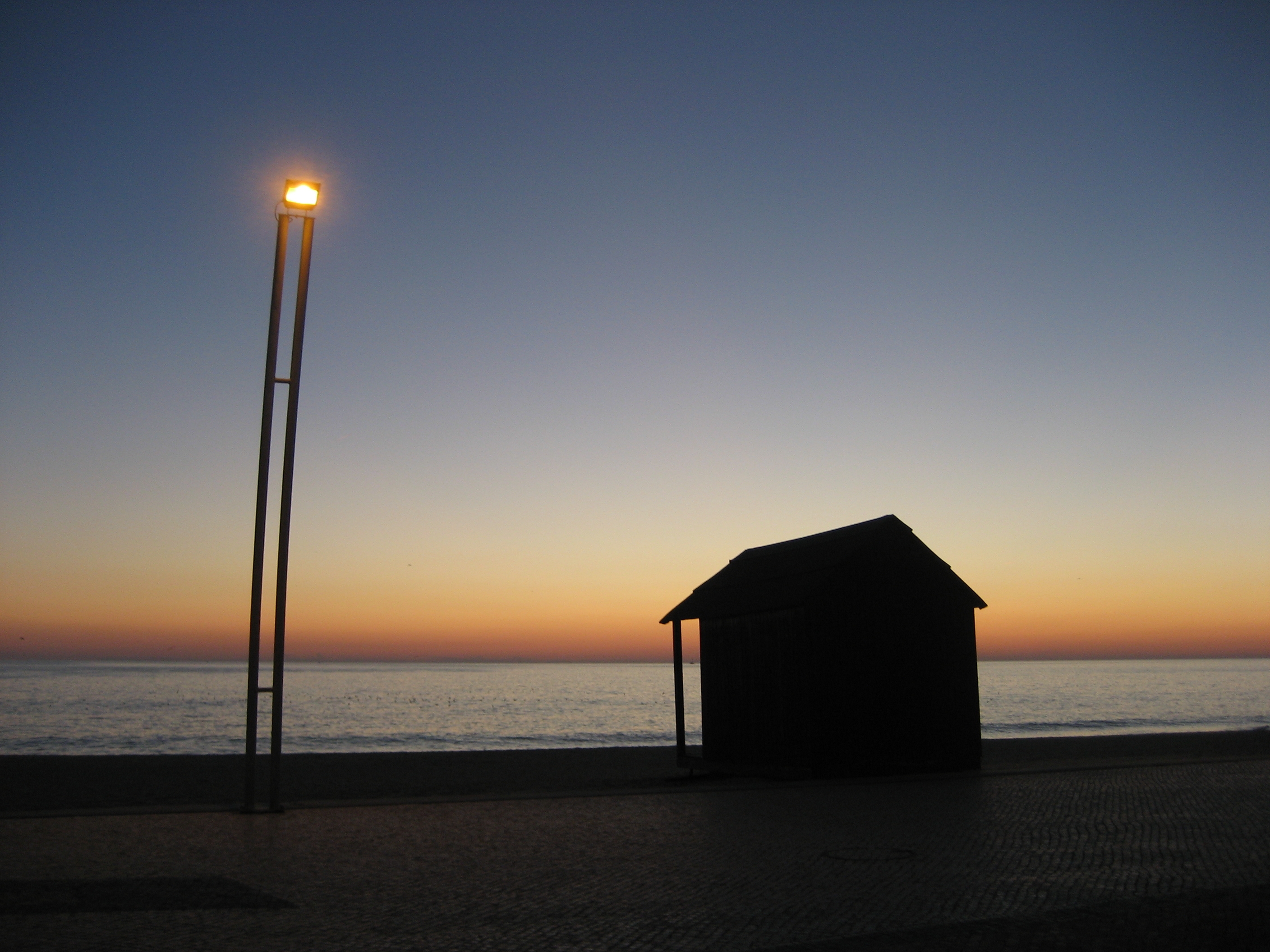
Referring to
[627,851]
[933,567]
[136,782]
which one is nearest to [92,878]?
[627,851]

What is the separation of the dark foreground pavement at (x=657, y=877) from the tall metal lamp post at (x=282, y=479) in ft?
3.29

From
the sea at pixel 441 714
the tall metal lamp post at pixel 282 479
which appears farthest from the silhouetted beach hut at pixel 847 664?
the sea at pixel 441 714

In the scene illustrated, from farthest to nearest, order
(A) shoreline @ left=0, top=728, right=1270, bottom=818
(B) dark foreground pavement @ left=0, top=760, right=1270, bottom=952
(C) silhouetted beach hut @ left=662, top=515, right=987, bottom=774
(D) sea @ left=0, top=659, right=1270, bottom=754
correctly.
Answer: (D) sea @ left=0, top=659, right=1270, bottom=754, (C) silhouetted beach hut @ left=662, top=515, right=987, bottom=774, (A) shoreline @ left=0, top=728, right=1270, bottom=818, (B) dark foreground pavement @ left=0, top=760, right=1270, bottom=952

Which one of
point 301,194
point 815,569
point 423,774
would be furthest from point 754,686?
point 301,194

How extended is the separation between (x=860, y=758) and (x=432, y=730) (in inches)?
1327

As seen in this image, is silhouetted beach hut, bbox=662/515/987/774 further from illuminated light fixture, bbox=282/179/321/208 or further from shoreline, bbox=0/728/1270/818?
illuminated light fixture, bbox=282/179/321/208

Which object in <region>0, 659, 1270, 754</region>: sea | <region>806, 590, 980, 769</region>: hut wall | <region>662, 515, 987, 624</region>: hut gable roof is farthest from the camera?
<region>0, 659, 1270, 754</region>: sea

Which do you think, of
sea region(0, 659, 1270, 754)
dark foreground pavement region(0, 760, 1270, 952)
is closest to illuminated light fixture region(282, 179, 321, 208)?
dark foreground pavement region(0, 760, 1270, 952)

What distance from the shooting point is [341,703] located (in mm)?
73938

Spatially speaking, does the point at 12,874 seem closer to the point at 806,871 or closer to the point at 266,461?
the point at 266,461

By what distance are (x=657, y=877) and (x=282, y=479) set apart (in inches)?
321

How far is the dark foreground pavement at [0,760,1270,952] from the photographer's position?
288 inches

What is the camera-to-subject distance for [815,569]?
66.3ft

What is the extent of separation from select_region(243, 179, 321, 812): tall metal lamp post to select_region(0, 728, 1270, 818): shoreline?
1.33 meters
